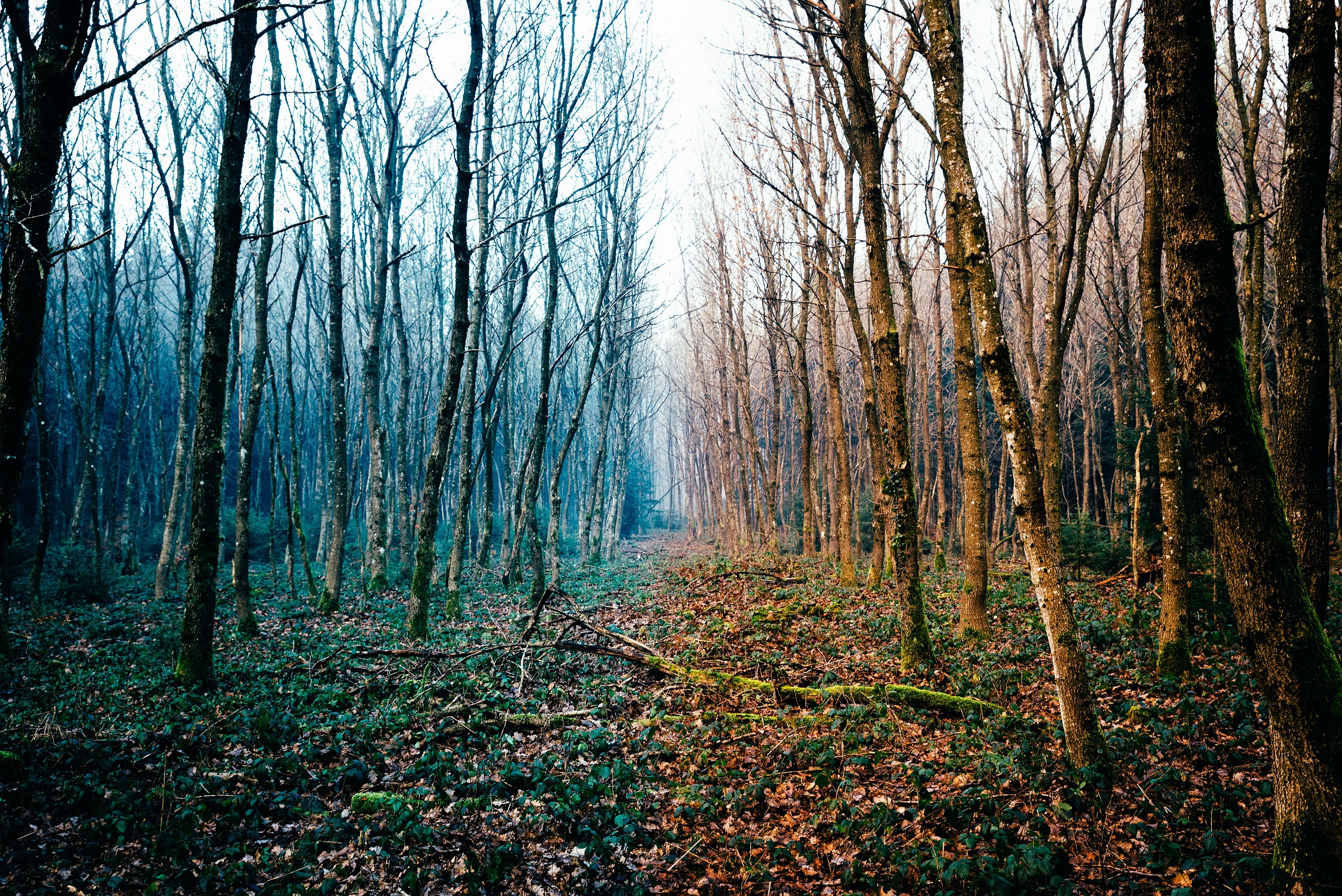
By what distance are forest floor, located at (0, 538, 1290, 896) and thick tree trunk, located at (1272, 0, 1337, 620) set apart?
1606mm

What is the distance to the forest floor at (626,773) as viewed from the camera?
328cm

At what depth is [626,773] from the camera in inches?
179

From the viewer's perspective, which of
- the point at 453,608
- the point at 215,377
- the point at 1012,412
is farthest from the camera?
the point at 453,608

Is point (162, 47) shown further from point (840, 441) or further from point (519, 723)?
point (840, 441)

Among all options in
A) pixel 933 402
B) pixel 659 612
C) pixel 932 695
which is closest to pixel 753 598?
pixel 659 612

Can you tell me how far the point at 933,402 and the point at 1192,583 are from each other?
837 inches

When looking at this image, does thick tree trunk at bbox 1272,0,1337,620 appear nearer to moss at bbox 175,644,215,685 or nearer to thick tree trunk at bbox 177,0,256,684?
thick tree trunk at bbox 177,0,256,684

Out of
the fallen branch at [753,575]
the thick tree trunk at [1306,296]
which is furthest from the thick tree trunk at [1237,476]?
the fallen branch at [753,575]

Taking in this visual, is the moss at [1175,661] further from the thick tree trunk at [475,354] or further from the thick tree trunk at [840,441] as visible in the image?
the thick tree trunk at [475,354]

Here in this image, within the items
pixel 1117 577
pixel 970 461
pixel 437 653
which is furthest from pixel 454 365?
pixel 1117 577

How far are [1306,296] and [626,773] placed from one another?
5.43 m

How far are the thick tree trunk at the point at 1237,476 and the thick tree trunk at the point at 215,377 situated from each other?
754 cm

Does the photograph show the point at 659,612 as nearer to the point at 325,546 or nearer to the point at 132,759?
the point at 132,759

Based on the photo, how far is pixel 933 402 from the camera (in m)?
27.6
